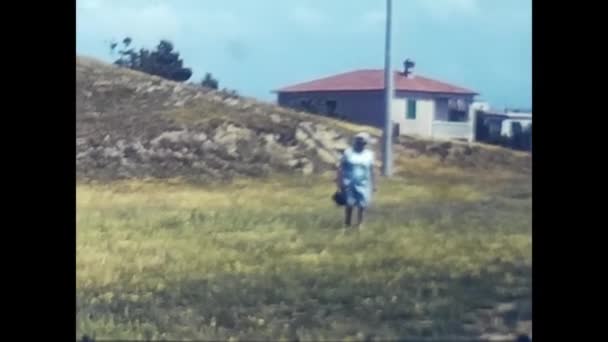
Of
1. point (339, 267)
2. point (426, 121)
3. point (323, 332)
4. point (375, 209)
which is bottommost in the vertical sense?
point (323, 332)

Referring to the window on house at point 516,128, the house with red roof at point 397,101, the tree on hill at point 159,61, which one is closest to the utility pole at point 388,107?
the house with red roof at point 397,101

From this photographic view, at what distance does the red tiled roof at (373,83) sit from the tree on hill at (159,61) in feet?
0.61

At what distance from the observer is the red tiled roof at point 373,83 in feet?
4.30

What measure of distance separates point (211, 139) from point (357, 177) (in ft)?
0.83

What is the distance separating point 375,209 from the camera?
1.41 meters

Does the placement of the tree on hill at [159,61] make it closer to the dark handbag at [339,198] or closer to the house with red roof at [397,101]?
the house with red roof at [397,101]

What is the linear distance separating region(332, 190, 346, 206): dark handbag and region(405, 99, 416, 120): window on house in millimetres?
166

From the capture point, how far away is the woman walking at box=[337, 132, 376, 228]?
1.37 meters

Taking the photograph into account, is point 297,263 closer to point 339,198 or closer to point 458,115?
point 339,198

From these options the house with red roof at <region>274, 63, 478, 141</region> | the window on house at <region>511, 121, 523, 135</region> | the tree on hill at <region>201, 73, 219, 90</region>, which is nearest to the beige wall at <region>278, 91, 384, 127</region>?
the house with red roof at <region>274, 63, 478, 141</region>
